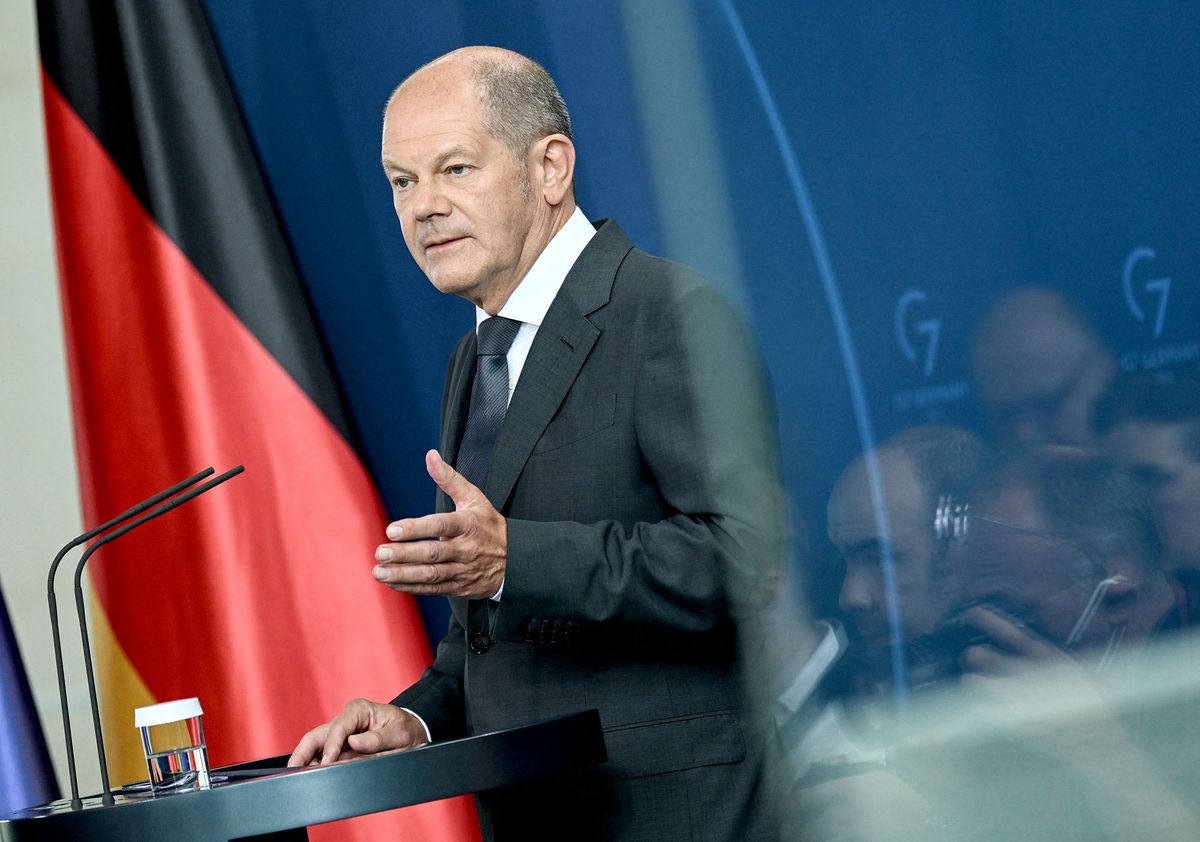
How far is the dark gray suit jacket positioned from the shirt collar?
6 cm

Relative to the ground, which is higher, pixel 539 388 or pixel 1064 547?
pixel 539 388

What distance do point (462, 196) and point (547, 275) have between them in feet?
0.39

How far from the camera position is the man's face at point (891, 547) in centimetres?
50

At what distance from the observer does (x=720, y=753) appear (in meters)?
0.99

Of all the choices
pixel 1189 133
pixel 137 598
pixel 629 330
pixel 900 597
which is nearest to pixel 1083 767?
pixel 900 597

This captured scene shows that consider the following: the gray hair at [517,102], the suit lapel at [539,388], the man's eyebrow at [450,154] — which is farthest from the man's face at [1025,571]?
the man's eyebrow at [450,154]

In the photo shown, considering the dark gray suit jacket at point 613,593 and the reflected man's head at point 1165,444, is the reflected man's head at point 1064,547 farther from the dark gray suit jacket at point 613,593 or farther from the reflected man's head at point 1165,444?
the dark gray suit jacket at point 613,593

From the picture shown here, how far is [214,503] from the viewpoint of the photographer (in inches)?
76.3

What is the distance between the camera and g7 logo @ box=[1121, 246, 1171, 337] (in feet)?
1.54

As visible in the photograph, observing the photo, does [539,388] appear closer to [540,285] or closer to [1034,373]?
[540,285]

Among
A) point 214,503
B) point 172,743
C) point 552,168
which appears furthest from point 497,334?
point 214,503

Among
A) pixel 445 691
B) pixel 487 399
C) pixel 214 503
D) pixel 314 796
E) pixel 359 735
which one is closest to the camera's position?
pixel 314 796

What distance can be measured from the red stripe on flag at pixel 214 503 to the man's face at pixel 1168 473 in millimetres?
1534

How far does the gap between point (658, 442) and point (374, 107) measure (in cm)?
104
